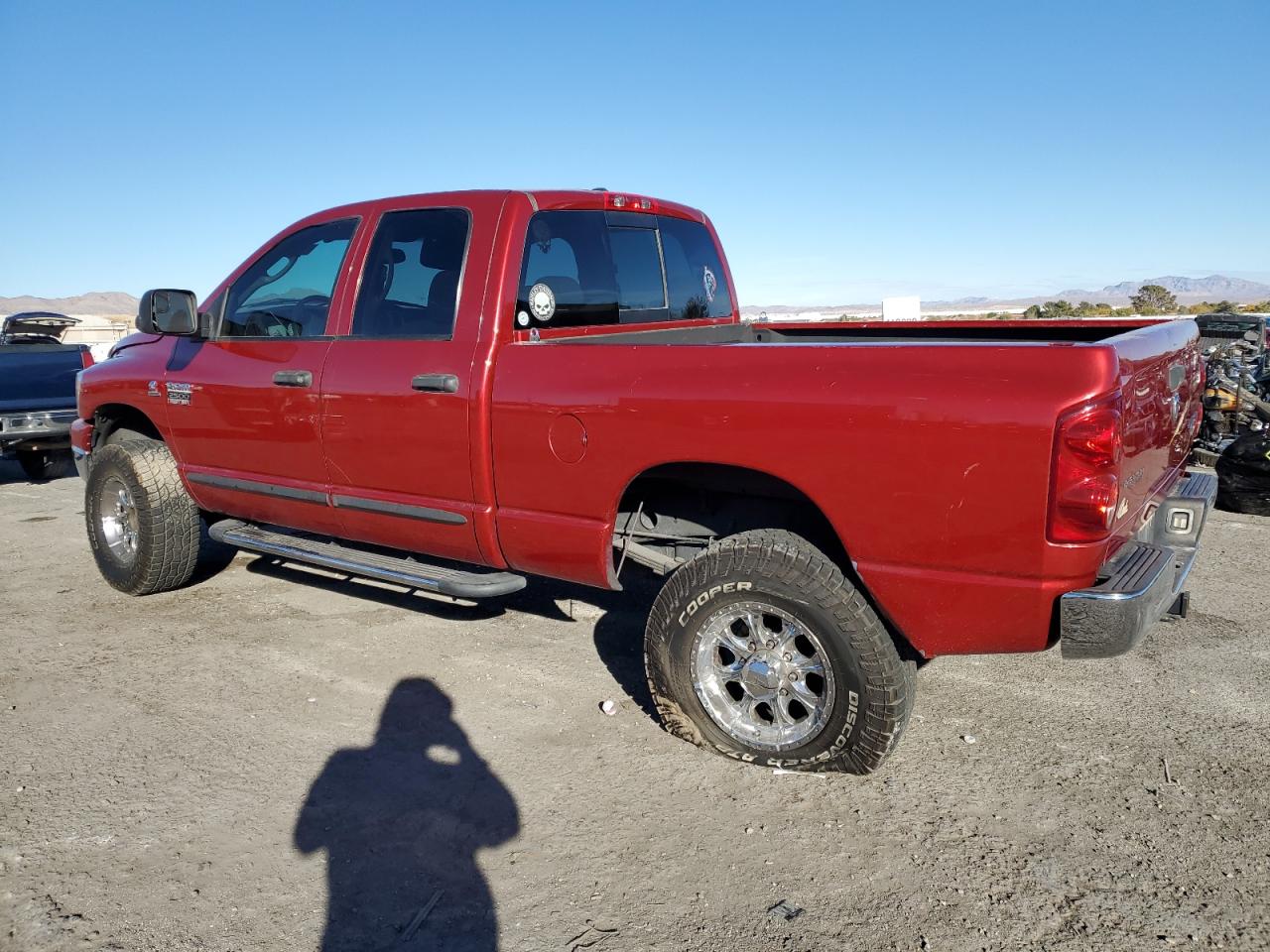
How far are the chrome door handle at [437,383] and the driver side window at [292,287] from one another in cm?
82

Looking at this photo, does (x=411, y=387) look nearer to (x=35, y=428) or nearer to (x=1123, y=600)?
(x=1123, y=600)

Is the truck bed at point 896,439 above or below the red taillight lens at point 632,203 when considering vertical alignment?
below

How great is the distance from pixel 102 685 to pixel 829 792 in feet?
10.7

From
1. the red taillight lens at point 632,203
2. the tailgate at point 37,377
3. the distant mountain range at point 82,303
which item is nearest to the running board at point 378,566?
the red taillight lens at point 632,203

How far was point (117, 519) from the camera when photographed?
18.5 feet

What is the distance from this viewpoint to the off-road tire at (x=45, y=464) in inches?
400

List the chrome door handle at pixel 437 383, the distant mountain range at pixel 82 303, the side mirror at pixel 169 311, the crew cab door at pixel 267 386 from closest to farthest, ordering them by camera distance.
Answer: the chrome door handle at pixel 437 383 → the crew cab door at pixel 267 386 → the side mirror at pixel 169 311 → the distant mountain range at pixel 82 303

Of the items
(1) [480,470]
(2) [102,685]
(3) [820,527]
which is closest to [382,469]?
Result: (1) [480,470]

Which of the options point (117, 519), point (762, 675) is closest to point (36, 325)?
point (117, 519)

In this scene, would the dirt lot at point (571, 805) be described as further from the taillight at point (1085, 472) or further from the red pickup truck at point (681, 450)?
the taillight at point (1085, 472)

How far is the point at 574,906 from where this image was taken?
264cm

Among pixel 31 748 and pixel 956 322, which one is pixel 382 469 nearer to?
pixel 31 748

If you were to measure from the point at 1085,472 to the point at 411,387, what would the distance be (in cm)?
258

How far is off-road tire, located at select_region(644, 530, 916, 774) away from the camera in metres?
3.09
